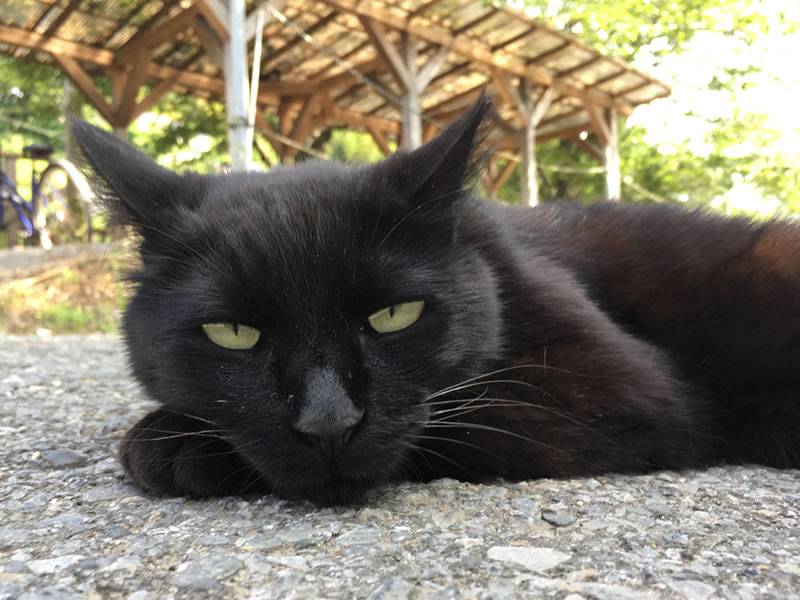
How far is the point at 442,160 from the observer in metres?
1.60

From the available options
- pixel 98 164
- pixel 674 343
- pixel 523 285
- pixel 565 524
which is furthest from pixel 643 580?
pixel 98 164

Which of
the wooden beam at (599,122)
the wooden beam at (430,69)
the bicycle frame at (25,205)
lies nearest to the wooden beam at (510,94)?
the wooden beam at (430,69)

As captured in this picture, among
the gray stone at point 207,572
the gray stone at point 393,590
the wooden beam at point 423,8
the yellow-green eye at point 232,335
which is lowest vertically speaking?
the gray stone at point 393,590

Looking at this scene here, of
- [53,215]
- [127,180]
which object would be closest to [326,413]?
[127,180]

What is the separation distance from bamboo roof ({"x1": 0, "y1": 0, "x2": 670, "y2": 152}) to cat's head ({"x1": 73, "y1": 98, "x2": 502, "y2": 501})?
502 cm

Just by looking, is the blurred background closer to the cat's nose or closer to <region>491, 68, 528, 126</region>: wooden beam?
<region>491, 68, 528, 126</region>: wooden beam

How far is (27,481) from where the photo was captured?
69.1 inches

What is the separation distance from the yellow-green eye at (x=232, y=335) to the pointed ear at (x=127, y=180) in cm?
37

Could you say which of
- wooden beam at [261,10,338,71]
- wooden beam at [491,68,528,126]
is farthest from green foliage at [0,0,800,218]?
wooden beam at [491,68,528,126]

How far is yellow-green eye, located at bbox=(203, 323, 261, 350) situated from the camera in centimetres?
148

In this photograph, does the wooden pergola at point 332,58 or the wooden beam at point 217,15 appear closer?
the wooden beam at point 217,15

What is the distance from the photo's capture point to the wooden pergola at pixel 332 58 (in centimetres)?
747

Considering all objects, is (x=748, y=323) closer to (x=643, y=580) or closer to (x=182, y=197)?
(x=643, y=580)

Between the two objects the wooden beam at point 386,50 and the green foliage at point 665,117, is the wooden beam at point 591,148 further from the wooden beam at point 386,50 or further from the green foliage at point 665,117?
the wooden beam at point 386,50
